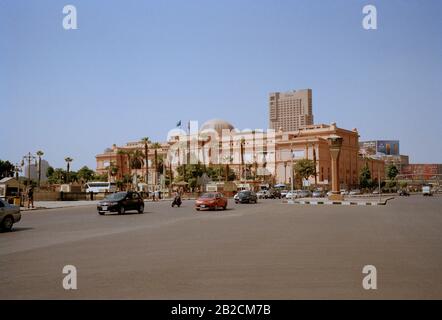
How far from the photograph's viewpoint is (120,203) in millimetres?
28719

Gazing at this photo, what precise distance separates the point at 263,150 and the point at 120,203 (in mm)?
108915

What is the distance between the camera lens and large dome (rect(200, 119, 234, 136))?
149 metres

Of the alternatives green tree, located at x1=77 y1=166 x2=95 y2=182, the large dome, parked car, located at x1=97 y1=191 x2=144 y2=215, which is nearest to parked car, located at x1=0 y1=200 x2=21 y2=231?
parked car, located at x1=97 y1=191 x2=144 y2=215

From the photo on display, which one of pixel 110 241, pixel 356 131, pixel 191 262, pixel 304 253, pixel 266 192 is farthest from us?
pixel 356 131

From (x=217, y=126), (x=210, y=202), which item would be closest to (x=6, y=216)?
(x=210, y=202)

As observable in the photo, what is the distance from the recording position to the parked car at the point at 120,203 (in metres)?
28.3

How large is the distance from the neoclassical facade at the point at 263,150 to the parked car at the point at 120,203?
305ft

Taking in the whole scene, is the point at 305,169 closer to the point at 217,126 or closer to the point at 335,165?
the point at 217,126

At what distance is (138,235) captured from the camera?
15570 millimetres

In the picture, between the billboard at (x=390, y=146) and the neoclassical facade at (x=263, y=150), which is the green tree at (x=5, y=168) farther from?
the billboard at (x=390, y=146)
